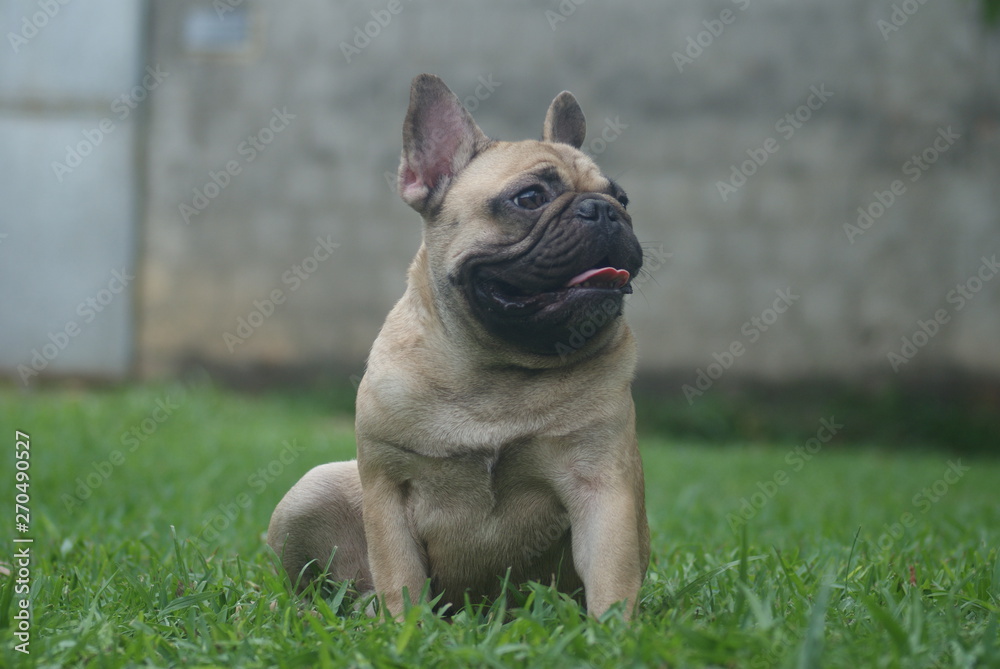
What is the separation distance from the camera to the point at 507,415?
2912 millimetres

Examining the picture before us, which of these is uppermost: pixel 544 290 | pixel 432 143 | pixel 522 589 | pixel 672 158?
pixel 432 143

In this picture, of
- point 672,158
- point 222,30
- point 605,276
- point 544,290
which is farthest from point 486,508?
point 222,30

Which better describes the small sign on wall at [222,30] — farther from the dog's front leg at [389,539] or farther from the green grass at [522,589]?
the dog's front leg at [389,539]

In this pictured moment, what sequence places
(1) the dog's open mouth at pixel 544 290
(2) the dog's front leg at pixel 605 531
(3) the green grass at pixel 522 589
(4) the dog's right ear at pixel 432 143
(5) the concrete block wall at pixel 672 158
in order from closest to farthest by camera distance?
(3) the green grass at pixel 522 589 → (2) the dog's front leg at pixel 605 531 → (1) the dog's open mouth at pixel 544 290 → (4) the dog's right ear at pixel 432 143 → (5) the concrete block wall at pixel 672 158

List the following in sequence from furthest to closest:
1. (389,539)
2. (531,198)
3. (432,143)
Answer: (432,143) → (531,198) → (389,539)

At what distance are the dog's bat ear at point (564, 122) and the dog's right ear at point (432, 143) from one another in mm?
393

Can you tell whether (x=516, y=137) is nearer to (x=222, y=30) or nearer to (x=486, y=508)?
(x=222, y=30)

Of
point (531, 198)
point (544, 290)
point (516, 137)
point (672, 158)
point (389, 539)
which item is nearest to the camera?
point (389, 539)

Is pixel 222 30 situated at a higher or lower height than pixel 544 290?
higher

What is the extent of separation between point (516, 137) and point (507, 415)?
810 centimetres

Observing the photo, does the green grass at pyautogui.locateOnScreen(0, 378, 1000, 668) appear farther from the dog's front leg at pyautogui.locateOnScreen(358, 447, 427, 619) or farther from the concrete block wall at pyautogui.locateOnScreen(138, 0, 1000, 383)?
the concrete block wall at pyautogui.locateOnScreen(138, 0, 1000, 383)

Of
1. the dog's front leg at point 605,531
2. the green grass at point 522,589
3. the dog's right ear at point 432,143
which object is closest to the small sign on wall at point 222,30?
the green grass at point 522,589

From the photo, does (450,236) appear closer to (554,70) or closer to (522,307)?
(522,307)

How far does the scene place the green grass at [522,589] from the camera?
219 cm
